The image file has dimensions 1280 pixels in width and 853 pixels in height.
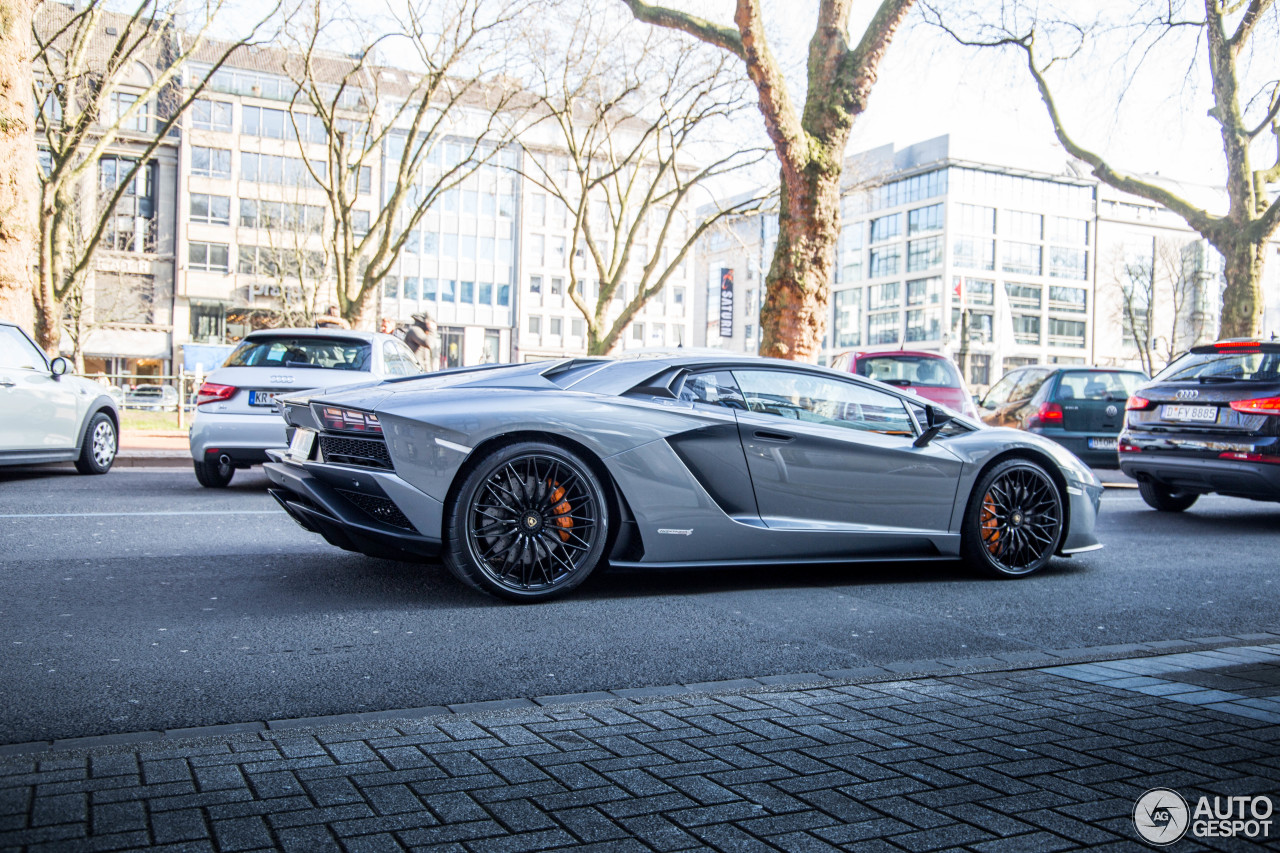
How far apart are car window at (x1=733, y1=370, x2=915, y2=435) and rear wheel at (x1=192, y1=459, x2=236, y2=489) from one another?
6093mm

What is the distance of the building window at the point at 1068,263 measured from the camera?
8350 centimetres

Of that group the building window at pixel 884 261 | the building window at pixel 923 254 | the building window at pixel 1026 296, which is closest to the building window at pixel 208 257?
the building window at pixel 923 254

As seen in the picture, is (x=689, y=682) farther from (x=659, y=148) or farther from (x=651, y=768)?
(x=659, y=148)

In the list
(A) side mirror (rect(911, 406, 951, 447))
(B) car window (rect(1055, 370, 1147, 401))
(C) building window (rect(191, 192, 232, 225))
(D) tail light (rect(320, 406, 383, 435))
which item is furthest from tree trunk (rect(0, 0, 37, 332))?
(C) building window (rect(191, 192, 232, 225))

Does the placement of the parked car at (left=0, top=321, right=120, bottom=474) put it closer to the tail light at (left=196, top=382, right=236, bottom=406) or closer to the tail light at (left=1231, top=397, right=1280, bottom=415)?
the tail light at (left=196, top=382, right=236, bottom=406)

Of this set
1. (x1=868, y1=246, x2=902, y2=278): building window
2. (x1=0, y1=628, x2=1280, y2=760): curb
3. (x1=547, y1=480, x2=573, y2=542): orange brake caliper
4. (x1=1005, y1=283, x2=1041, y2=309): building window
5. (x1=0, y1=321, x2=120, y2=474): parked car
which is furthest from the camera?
(x1=868, y1=246, x2=902, y2=278): building window

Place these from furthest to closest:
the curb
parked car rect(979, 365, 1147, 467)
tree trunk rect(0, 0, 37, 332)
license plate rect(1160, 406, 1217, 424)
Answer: parked car rect(979, 365, 1147, 467)
tree trunk rect(0, 0, 37, 332)
license plate rect(1160, 406, 1217, 424)
the curb

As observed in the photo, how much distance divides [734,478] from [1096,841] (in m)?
3.17

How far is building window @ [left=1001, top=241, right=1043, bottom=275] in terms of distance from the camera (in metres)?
81.2

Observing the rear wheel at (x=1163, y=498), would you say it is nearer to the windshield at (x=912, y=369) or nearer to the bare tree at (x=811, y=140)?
the windshield at (x=912, y=369)

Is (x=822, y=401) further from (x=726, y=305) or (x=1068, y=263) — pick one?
(x=1068, y=263)

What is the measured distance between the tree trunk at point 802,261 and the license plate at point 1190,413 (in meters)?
5.68

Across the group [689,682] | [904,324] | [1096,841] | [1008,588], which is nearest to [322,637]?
[689,682]

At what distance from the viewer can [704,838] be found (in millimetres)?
2404
